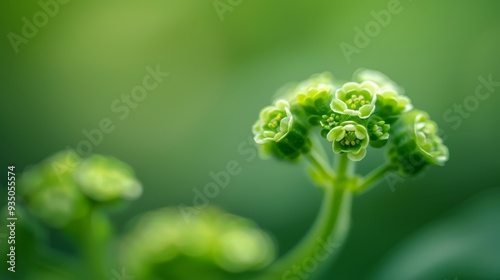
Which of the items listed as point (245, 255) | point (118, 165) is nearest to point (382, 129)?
point (245, 255)

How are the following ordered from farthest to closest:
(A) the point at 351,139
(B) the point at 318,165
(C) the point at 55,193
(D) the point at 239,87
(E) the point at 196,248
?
(D) the point at 239,87, (E) the point at 196,248, (C) the point at 55,193, (B) the point at 318,165, (A) the point at 351,139

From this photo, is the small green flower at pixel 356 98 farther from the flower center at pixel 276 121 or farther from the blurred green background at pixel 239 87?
the blurred green background at pixel 239 87

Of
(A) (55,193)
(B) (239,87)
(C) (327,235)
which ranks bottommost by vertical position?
(C) (327,235)

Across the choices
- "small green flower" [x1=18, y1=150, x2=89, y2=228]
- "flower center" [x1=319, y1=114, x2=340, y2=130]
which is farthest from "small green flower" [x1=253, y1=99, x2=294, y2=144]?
"small green flower" [x1=18, y1=150, x2=89, y2=228]

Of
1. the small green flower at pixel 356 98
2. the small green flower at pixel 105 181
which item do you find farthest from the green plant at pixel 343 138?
the small green flower at pixel 105 181

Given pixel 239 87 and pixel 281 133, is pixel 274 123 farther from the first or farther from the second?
pixel 239 87

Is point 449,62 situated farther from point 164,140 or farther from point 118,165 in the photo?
point 118,165

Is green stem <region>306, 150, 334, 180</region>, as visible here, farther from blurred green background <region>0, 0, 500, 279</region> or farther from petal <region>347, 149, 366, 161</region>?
blurred green background <region>0, 0, 500, 279</region>

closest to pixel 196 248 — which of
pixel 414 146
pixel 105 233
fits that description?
pixel 105 233
